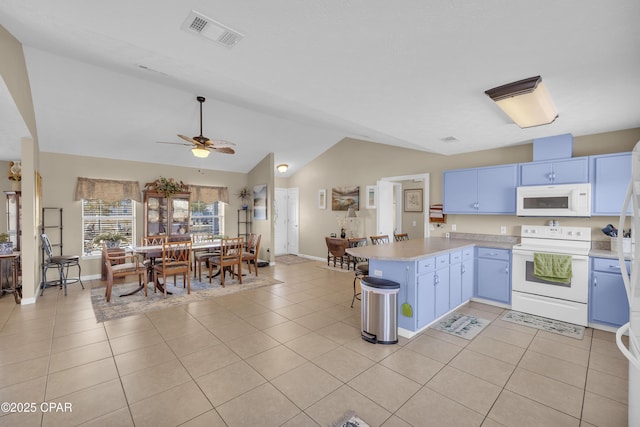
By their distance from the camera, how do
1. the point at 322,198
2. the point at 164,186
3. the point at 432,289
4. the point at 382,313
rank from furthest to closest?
1. the point at 322,198
2. the point at 164,186
3. the point at 432,289
4. the point at 382,313

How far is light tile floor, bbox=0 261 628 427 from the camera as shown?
1.98 meters

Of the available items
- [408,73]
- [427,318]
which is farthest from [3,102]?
[427,318]

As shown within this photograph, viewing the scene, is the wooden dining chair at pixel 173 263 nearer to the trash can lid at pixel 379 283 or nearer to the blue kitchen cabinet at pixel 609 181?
the trash can lid at pixel 379 283

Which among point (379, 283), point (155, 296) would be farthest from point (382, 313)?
point (155, 296)

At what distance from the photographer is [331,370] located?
2.51 meters

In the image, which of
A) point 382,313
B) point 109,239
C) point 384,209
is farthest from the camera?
point 384,209

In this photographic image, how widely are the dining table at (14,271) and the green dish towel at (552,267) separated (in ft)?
22.9

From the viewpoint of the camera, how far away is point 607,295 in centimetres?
321

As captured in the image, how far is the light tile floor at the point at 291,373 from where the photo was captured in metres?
1.98

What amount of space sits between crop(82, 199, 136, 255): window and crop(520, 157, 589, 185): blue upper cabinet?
728cm

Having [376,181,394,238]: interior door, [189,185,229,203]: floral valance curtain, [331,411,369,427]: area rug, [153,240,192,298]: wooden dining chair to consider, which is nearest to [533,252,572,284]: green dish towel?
[331,411,369,427]: area rug

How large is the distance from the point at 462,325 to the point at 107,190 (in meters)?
6.70

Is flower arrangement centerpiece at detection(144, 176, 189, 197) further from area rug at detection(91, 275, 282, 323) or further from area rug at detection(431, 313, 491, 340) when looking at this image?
area rug at detection(431, 313, 491, 340)

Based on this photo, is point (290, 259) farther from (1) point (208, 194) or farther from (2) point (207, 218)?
(1) point (208, 194)
